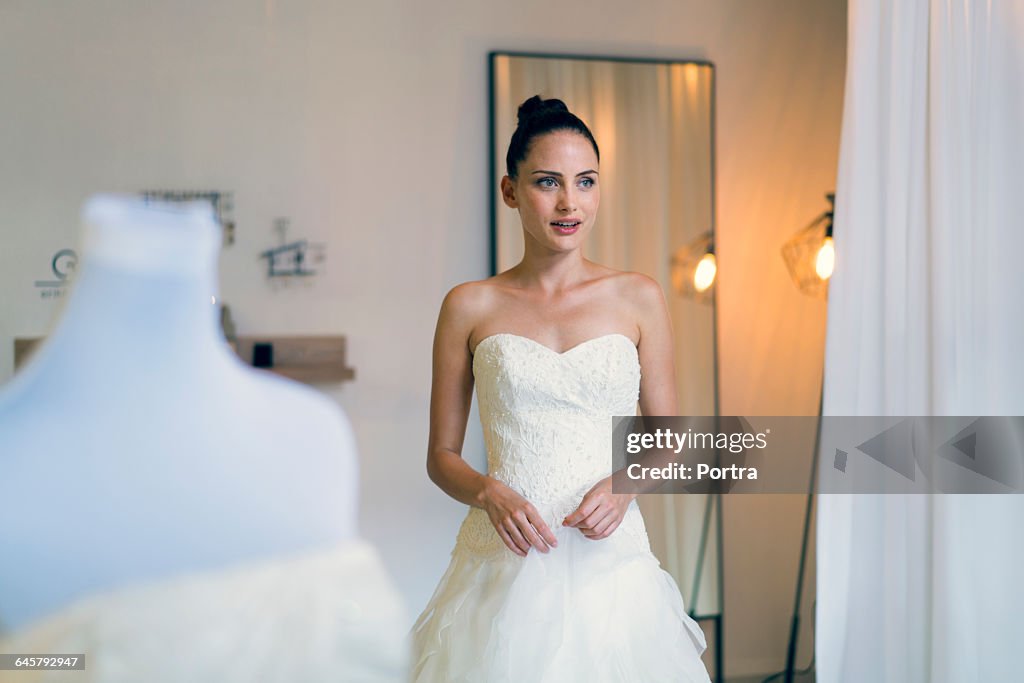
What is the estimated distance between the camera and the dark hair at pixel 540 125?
1.75m

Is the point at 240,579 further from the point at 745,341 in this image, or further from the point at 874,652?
the point at 745,341

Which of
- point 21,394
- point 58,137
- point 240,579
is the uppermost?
point 58,137

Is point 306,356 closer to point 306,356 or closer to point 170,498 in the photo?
point 306,356

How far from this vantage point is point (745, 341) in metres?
3.61

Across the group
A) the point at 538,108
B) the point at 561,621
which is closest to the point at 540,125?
the point at 538,108

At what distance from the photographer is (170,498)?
2.50ft

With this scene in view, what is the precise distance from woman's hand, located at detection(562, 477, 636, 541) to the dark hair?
0.59 metres

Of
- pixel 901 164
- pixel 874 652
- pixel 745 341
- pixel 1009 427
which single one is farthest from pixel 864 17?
pixel 745 341

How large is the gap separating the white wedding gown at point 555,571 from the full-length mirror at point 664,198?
5.04 feet

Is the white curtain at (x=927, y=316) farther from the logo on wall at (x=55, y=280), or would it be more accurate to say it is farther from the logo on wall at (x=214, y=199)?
the logo on wall at (x=55, y=280)

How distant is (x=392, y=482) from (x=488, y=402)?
1.54 m

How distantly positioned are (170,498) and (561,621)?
1013 mm

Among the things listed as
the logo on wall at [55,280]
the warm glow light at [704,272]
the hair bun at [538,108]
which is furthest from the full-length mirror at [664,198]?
the hair bun at [538,108]

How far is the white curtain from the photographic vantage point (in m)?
1.89
